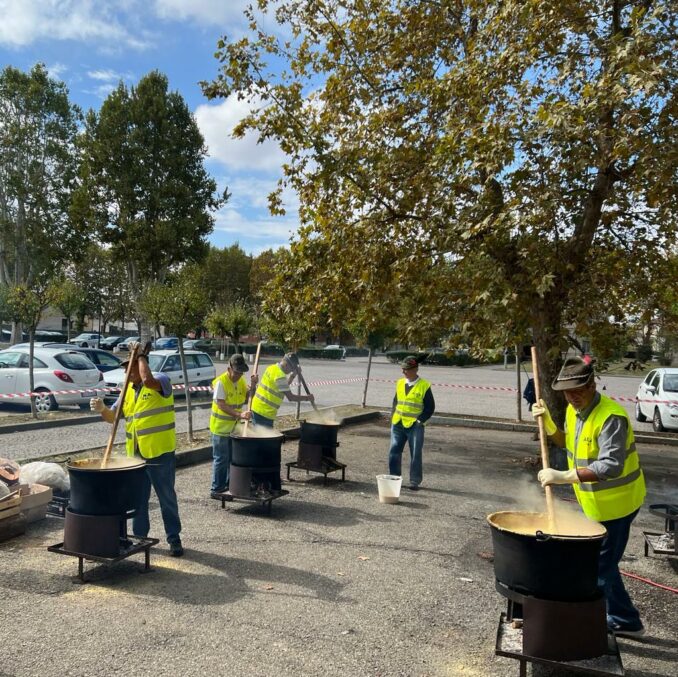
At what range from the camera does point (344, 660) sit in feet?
13.4

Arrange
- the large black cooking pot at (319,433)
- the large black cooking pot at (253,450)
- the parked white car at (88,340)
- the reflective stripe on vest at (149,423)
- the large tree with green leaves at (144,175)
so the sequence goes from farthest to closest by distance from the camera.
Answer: the parked white car at (88,340) → the large tree with green leaves at (144,175) → the large black cooking pot at (319,433) → the large black cooking pot at (253,450) → the reflective stripe on vest at (149,423)

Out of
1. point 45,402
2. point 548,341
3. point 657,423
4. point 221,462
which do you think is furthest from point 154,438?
point 657,423

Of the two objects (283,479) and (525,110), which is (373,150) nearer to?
(525,110)

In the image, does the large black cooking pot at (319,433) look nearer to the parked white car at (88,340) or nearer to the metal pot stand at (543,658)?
the metal pot stand at (543,658)

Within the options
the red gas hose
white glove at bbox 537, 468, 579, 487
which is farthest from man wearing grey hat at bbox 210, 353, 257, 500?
white glove at bbox 537, 468, 579, 487

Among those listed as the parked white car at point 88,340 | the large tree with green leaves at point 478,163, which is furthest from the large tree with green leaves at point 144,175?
the parked white car at point 88,340

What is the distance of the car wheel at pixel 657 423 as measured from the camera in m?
16.4

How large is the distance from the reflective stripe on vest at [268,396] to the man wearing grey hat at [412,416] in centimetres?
165

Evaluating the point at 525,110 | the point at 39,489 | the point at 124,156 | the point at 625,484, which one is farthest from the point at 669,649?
the point at 124,156

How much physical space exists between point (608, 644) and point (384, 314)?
797 cm

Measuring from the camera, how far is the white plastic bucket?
827 centimetres

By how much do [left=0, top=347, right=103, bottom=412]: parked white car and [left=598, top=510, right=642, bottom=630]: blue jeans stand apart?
44.3ft

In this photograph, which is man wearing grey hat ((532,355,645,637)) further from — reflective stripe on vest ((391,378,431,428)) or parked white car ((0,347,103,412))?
parked white car ((0,347,103,412))

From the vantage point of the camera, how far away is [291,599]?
506cm
